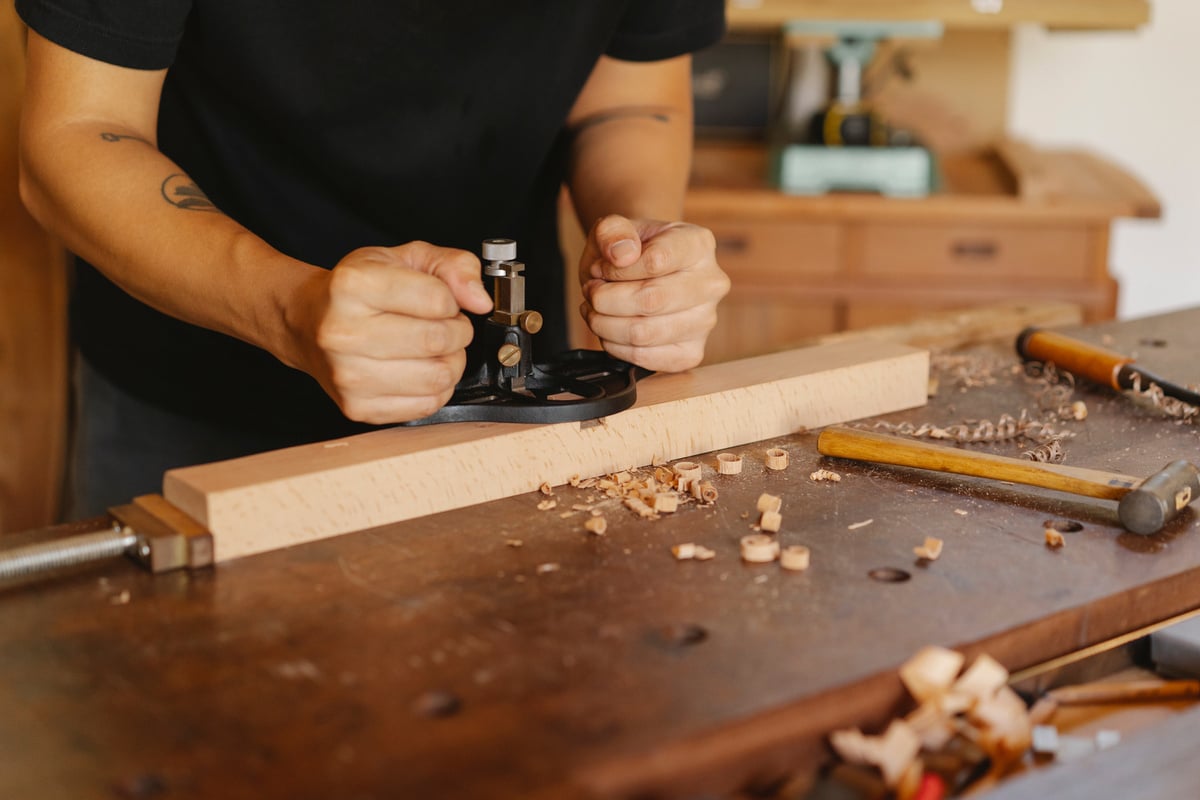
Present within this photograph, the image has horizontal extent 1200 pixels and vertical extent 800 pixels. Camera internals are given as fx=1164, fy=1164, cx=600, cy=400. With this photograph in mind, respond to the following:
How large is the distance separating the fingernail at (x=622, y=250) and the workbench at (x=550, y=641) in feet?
0.84

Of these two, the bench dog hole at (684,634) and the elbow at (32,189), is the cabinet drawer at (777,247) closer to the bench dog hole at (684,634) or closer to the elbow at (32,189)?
the elbow at (32,189)

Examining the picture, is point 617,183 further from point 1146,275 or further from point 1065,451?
point 1146,275

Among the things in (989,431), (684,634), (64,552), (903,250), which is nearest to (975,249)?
(903,250)

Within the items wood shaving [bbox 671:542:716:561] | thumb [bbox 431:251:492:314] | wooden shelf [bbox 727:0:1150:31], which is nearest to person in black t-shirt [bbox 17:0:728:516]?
thumb [bbox 431:251:492:314]

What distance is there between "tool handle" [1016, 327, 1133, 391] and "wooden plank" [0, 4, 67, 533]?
1599 millimetres

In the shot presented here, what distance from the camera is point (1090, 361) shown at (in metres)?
1.40

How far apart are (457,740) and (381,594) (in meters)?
0.22

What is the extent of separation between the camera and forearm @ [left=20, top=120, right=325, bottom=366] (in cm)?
109

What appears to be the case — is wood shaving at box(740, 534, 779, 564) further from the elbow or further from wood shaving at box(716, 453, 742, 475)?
the elbow

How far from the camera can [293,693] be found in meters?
0.73

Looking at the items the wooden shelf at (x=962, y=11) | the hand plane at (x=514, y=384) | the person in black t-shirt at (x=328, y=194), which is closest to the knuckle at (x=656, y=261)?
the person in black t-shirt at (x=328, y=194)

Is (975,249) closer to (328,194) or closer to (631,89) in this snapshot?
(631,89)

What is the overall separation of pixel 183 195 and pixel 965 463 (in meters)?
0.83

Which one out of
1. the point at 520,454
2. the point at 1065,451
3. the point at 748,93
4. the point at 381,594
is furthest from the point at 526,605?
the point at 748,93
